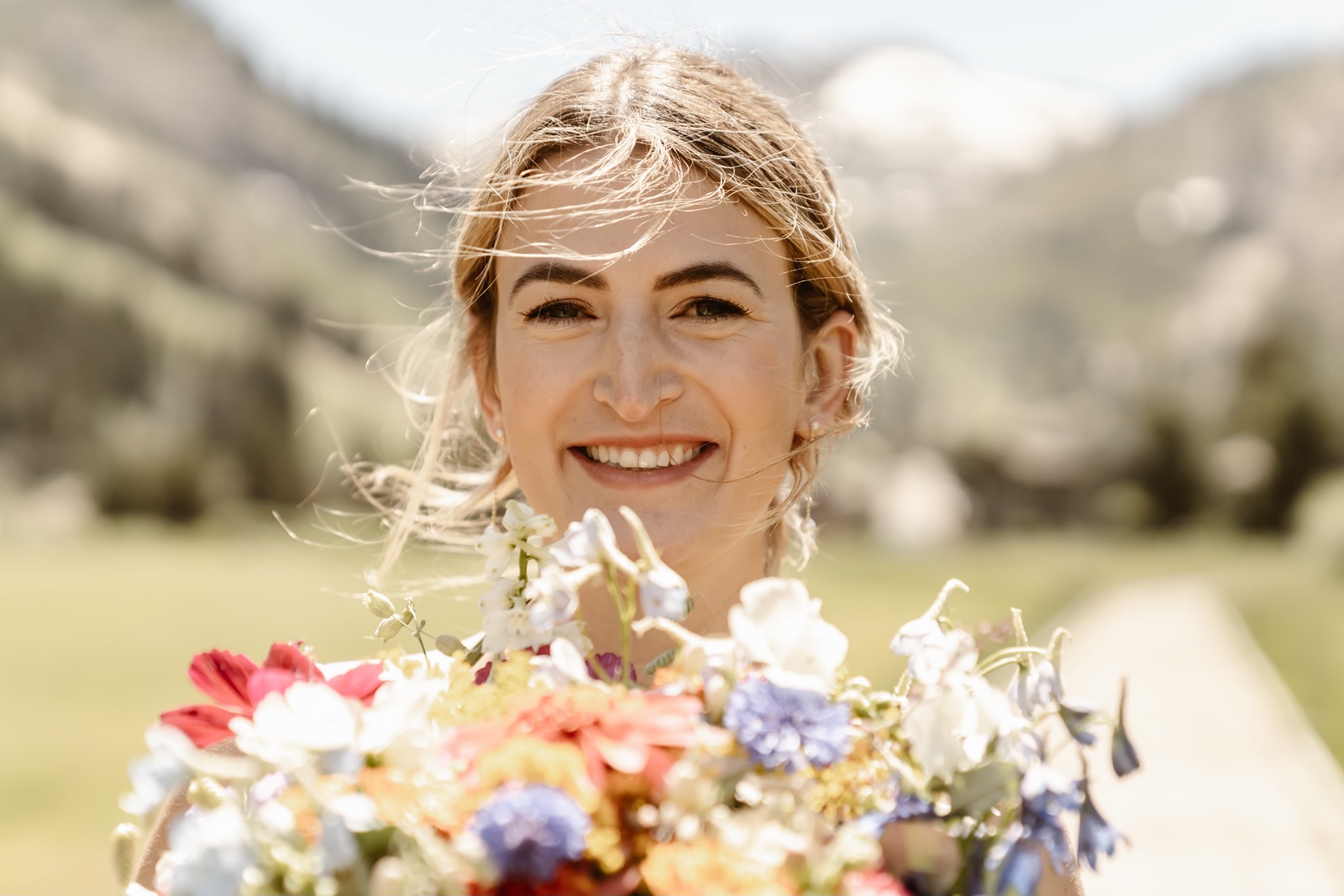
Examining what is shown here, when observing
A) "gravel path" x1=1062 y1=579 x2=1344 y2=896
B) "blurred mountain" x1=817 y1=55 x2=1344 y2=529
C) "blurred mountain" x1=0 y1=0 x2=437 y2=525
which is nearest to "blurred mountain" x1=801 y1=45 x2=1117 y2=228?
"blurred mountain" x1=817 y1=55 x2=1344 y2=529

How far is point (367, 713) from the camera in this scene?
946 millimetres

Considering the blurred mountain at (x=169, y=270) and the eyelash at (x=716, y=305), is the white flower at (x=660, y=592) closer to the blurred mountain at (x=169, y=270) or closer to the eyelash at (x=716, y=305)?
the eyelash at (x=716, y=305)

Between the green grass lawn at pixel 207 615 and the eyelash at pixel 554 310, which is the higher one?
the green grass lawn at pixel 207 615

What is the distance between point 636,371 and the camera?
1810 millimetres

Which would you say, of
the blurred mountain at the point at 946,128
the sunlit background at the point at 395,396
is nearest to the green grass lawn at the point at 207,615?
the sunlit background at the point at 395,396

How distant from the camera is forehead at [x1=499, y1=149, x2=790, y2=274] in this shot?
6.17 ft

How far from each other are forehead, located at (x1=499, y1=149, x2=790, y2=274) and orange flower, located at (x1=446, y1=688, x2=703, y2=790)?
101 cm

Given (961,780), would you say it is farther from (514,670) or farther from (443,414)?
(443,414)

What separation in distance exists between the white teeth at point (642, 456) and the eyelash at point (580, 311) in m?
0.20

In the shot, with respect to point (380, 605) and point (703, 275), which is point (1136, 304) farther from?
point (380, 605)

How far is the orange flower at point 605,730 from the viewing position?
898mm

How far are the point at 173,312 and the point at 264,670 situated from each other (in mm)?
39398

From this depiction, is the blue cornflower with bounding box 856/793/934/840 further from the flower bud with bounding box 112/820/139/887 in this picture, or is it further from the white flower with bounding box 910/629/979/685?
the flower bud with bounding box 112/820/139/887

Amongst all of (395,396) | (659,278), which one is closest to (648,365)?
(659,278)
